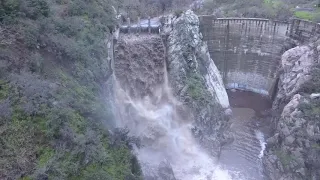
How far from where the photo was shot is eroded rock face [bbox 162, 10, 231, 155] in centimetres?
2438

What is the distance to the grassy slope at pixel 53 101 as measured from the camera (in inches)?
426

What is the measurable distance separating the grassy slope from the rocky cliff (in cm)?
1216

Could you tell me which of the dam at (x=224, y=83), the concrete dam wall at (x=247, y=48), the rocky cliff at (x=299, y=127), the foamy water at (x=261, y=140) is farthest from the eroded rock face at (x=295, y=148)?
the concrete dam wall at (x=247, y=48)

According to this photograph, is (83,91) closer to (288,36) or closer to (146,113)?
(146,113)

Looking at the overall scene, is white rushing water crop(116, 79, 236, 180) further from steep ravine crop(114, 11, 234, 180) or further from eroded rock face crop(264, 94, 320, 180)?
eroded rock face crop(264, 94, 320, 180)

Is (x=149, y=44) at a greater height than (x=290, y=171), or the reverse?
(x=149, y=44)

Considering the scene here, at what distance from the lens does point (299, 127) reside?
20766mm

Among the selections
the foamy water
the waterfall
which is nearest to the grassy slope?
the waterfall

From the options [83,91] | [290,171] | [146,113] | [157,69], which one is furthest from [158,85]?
[290,171]

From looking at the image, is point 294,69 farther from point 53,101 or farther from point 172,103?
point 53,101

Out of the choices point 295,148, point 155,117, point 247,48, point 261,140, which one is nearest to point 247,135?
point 261,140

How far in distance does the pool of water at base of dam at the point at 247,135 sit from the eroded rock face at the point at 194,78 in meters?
1.30

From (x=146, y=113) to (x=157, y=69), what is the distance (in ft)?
14.5

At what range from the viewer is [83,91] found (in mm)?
16234
